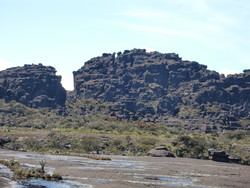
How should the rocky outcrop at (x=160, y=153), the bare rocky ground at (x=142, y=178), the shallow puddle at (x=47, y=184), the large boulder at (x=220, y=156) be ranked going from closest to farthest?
the shallow puddle at (x=47, y=184) → the bare rocky ground at (x=142, y=178) → the large boulder at (x=220, y=156) → the rocky outcrop at (x=160, y=153)

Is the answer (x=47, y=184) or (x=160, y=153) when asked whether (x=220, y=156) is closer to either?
(x=160, y=153)

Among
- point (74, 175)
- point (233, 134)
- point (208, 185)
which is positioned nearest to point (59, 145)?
point (74, 175)

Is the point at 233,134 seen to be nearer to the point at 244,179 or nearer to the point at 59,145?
the point at 59,145

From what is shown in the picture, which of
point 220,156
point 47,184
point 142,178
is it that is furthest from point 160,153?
point 47,184

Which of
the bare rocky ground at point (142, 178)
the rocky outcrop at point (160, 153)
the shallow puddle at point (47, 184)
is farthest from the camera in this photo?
Result: the rocky outcrop at point (160, 153)

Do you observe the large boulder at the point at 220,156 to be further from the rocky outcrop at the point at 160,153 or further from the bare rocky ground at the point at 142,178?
the bare rocky ground at the point at 142,178

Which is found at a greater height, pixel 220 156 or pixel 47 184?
pixel 47 184

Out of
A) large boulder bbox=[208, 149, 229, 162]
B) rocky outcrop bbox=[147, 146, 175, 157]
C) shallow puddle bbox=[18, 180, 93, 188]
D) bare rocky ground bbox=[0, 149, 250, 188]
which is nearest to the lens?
shallow puddle bbox=[18, 180, 93, 188]

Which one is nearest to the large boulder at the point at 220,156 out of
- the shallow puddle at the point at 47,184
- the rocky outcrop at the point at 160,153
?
the rocky outcrop at the point at 160,153

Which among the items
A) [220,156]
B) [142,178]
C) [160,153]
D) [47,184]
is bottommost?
[160,153]

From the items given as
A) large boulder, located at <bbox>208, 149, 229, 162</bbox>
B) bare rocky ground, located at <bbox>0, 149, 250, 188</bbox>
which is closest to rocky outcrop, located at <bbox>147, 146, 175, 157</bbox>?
large boulder, located at <bbox>208, 149, 229, 162</bbox>

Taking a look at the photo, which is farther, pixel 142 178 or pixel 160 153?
pixel 160 153

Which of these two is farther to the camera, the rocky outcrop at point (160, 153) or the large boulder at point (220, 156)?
the rocky outcrop at point (160, 153)

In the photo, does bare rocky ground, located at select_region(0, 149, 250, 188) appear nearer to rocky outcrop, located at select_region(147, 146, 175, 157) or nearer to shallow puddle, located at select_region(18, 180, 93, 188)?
shallow puddle, located at select_region(18, 180, 93, 188)
